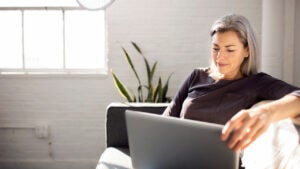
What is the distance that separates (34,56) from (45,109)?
530 mm

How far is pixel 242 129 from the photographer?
2.69ft

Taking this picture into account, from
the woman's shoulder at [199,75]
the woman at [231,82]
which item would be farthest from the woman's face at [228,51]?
the woman's shoulder at [199,75]

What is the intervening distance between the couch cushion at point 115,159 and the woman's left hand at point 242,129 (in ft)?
4.17

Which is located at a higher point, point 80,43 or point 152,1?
point 152,1

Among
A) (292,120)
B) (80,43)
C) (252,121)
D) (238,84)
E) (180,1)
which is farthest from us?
(80,43)

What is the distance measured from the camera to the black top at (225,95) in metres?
1.58

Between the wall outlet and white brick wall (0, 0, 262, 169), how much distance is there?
0.05m

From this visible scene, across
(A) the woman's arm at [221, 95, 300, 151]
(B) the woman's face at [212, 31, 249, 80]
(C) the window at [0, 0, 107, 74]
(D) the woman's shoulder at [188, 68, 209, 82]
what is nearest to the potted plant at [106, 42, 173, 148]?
Result: (C) the window at [0, 0, 107, 74]

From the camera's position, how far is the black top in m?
1.58

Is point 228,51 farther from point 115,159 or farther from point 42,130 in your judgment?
point 42,130

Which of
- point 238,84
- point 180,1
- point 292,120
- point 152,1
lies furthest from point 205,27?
point 292,120

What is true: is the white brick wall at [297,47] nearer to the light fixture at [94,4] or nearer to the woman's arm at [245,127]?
the light fixture at [94,4]

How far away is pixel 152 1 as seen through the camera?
3.32 meters

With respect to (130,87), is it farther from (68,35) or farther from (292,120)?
(292,120)
